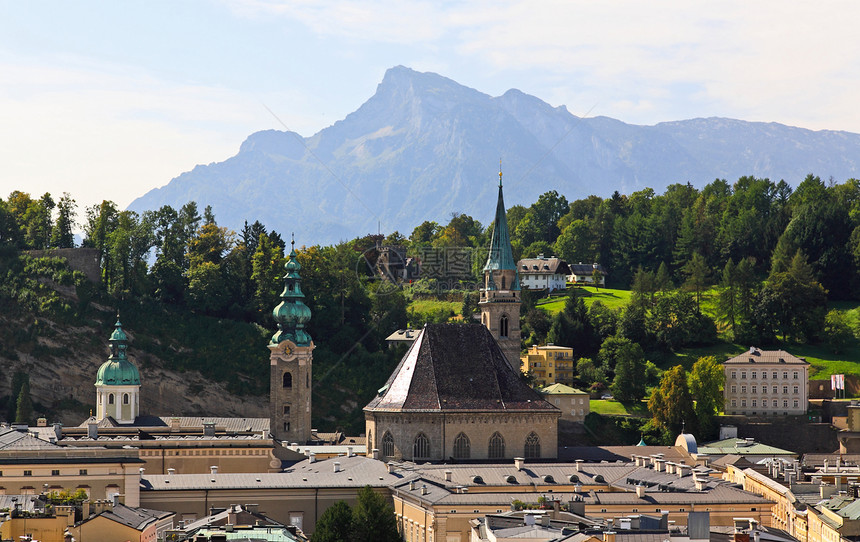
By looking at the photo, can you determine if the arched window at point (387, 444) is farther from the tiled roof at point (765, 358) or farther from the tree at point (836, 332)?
the tree at point (836, 332)

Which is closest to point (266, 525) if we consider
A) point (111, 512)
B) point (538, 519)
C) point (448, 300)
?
point (111, 512)

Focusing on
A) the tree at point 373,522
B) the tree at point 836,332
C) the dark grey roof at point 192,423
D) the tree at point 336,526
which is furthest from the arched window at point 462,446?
the tree at point 836,332

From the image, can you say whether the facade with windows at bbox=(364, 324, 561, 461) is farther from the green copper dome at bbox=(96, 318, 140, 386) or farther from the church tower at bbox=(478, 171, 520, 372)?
the green copper dome at bbox=(96, 318, 140, 386)

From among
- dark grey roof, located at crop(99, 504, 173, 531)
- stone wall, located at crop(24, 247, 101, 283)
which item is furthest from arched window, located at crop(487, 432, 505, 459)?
stone wall, located at crop(24, 247, 101, 283)

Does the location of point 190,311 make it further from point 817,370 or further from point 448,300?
point 817,370

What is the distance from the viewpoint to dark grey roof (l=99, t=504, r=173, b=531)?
62125mm

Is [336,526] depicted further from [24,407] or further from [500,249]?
[24,407]

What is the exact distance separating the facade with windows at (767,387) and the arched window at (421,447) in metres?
40.6

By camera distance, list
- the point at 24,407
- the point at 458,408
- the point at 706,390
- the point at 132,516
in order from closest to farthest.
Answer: the point at 132,516 < the point at 458,408 < the point at 24,407 < the point at 706,390

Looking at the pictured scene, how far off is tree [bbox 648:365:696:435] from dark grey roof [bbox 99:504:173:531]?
59710 millimetres

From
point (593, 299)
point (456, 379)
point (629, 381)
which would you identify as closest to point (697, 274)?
point (593, 299)

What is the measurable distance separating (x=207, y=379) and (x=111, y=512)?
2602 inches

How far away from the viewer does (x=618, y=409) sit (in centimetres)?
13075

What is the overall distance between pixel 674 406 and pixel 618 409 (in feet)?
26.5
